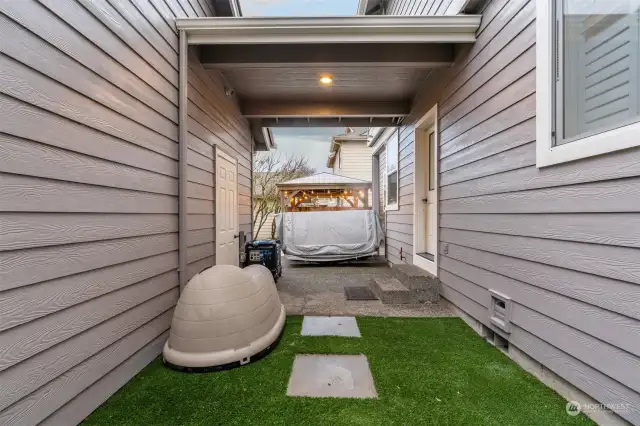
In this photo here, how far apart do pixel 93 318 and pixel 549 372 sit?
2.85 m

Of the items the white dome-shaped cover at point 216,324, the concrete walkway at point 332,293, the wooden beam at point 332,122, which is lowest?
the concrete walkway at point 332,293

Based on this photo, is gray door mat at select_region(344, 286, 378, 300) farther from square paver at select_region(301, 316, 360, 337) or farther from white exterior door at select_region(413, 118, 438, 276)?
white exterior door at select_region(413, 118, 438, 276)

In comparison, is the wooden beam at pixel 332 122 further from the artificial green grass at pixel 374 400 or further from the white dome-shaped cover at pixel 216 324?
the artificial green grass at pixel 374 400

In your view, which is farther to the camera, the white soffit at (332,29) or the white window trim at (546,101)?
the white soffit at (332,29)

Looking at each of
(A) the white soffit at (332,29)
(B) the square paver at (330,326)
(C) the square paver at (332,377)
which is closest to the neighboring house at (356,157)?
(A) the white soffit at (332,29)

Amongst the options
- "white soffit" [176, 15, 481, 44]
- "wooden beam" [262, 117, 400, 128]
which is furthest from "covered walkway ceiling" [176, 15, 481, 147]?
"wooden beam" [262, 117, 400, 128]

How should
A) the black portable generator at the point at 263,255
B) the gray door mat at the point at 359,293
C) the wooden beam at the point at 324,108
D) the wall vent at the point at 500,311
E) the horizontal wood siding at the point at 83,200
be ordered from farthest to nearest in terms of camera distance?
the wooden beam at the point at 324,108
the black portable generator at the point at 263,255
the gray door mat at the point at 359,293
the wall vent at the point at 500,311
the horizontal wood siding at the point at 83,200

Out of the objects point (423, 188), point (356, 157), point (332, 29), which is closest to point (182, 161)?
point (332, 29)

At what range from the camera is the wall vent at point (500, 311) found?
230cm

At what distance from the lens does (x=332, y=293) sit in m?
4.23

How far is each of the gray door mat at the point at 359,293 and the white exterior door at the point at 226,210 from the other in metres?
1.82

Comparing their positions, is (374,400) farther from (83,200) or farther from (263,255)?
(263,255)

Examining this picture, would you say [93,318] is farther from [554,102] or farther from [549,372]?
[554,102]

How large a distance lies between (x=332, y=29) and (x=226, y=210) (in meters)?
2.76
